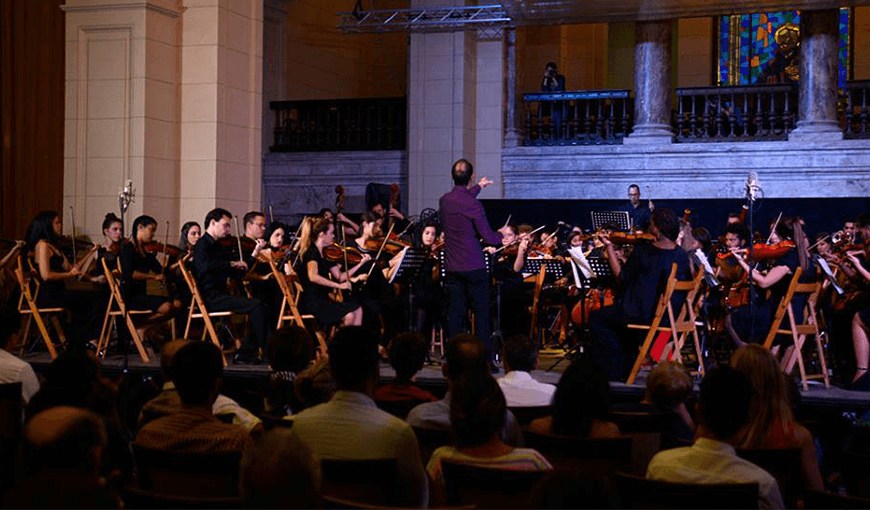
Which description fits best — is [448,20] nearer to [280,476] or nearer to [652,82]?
[652,82]

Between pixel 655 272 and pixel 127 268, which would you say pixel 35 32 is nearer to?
pixel 127 268

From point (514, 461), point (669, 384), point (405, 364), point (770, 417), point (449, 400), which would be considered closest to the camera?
point (514, 461)

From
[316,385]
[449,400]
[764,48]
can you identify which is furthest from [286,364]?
[764,48]

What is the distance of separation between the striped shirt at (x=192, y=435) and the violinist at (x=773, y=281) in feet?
16.9

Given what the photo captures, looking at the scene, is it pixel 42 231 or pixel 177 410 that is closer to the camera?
pixel 177 410

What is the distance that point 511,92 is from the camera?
15469 mm

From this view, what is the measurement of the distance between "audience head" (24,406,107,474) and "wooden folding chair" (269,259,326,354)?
6445 mm

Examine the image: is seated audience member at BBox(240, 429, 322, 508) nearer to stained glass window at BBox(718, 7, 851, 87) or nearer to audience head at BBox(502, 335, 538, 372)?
audience head at BBox(502, 335, 538, 372)

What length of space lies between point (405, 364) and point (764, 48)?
14.3 meters

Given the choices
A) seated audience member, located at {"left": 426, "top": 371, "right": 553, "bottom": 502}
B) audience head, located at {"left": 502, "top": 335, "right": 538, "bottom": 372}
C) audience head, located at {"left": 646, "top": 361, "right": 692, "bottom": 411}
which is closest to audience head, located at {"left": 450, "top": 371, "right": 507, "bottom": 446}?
seated audience member, located at {"left": 426, "top": 371, "right": 553, "bottom": 502}

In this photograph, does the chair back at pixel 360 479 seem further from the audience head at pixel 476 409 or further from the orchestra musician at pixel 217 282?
the orchestra musician at pixel 217 282

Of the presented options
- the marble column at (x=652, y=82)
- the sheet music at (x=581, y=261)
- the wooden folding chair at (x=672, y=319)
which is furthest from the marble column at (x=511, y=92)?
the wooden folding chair at (x=672, y=319)

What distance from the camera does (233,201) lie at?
11273 millimetres

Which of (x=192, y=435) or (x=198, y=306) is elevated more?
(x=198, y=306)
